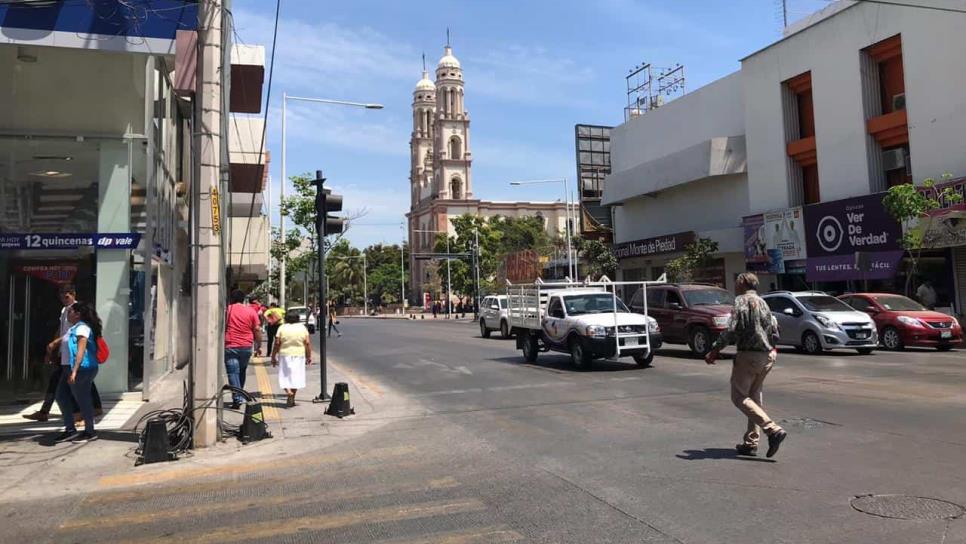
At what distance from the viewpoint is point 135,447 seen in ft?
27.5

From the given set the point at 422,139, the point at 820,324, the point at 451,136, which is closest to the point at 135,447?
the point at 820,324

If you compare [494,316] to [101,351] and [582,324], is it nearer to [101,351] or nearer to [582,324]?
[582,324]

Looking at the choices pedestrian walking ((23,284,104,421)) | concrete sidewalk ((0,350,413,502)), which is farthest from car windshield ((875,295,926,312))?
Result: pedestrian walking ((23,284,104,421))

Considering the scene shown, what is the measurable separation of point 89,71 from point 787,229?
27754 mm

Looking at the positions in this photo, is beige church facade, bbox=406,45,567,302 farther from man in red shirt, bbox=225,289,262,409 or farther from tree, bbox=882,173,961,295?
man in red shirt, bbox=225,289,262,409

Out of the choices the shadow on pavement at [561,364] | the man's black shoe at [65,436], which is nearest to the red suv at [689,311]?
the shadow on pavement at [561,364]

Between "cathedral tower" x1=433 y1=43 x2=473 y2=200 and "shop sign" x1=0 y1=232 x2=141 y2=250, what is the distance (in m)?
96.7

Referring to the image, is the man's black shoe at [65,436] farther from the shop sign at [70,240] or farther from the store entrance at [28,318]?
the shop sign at [70,240]

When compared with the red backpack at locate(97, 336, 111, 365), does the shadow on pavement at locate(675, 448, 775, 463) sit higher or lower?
lower

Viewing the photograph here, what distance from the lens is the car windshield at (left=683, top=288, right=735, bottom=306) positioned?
17.9 meters

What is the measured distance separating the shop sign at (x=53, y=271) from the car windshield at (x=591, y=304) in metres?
10.0

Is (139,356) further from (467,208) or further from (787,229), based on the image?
(467,208)

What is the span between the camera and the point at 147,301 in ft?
44.1

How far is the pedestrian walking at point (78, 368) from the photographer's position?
8367mm
